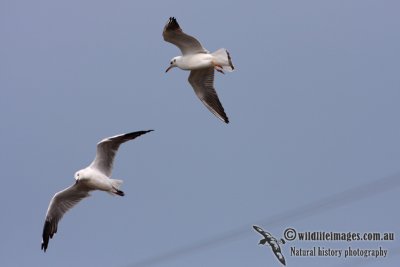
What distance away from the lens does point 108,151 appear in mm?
12648

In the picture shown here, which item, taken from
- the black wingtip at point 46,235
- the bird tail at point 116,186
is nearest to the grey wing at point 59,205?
the black wingtip at point 46,235

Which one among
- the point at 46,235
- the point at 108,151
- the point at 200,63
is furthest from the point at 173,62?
the point at 46,235

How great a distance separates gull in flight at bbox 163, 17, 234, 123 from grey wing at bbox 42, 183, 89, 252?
7.37ft

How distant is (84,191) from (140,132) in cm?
155

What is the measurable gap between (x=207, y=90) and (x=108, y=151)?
2160 mm

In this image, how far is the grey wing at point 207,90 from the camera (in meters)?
14.1

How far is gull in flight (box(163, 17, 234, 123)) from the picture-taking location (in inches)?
514

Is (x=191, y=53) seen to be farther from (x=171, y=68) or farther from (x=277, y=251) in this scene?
(x=277, y=251)

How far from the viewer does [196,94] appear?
556 inches

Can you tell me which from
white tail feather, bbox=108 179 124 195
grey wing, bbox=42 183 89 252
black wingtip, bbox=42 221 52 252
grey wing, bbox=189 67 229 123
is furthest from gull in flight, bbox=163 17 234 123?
black wingtip, bbox=42 221 52 252

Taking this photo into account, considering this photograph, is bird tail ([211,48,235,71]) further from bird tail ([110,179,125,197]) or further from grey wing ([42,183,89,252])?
grey wing ([42,183,89,252])

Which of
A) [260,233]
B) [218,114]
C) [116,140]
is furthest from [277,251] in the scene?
[116,140]

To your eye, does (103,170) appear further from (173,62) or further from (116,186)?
(173,62)

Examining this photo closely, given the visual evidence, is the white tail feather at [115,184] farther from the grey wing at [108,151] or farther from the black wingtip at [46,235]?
the black wingtip at [46,235]
